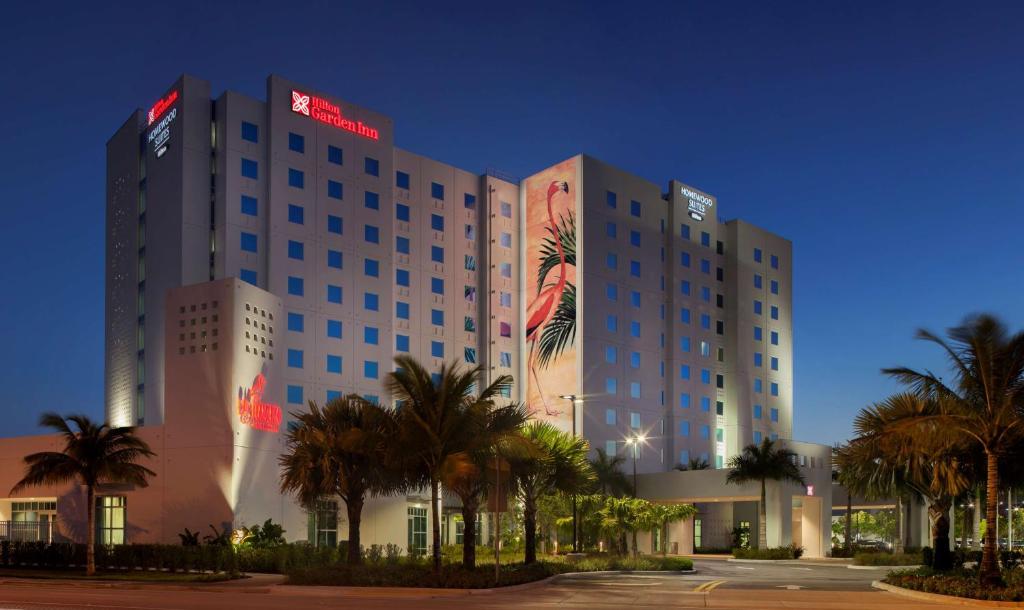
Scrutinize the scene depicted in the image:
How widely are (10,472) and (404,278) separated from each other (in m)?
32.9

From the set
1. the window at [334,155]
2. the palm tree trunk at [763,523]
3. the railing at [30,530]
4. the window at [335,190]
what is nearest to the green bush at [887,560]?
the palm tree trunk at [763,523]

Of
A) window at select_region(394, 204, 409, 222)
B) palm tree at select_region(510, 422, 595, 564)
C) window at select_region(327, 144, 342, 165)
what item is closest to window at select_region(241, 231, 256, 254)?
window at select_region(327, 144, 342, 165)

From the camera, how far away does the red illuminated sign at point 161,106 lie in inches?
2721

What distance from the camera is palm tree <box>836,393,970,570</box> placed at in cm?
3114

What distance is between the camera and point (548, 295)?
282 ft

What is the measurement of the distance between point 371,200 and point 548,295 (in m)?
18.3

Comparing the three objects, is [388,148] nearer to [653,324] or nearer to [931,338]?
[653,324]

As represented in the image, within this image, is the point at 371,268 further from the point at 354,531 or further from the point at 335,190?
the point at 354,531

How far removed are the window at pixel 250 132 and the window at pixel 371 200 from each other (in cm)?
941

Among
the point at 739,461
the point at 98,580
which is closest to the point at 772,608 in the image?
the point at 98,580

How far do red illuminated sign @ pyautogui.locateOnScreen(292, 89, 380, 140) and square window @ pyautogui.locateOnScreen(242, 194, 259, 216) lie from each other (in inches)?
302

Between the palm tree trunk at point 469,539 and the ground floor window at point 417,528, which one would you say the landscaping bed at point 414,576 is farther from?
the ground floor window at point 417,528

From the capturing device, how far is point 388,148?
78312 millimetres

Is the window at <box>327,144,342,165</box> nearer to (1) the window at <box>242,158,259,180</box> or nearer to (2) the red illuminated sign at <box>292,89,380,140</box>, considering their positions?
(2) the red illuminated sign at <box>292,89,380,140</box>
